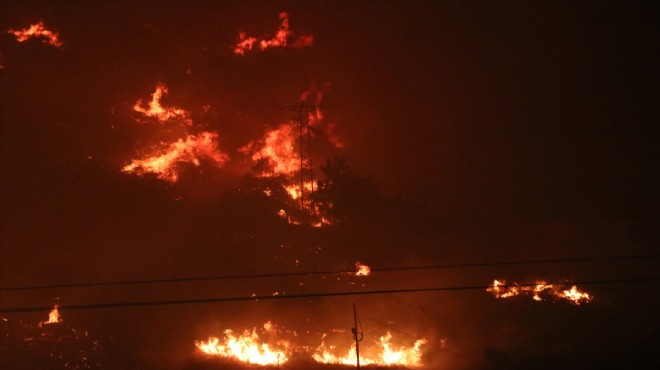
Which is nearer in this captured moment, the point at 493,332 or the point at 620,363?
the point at 620,363

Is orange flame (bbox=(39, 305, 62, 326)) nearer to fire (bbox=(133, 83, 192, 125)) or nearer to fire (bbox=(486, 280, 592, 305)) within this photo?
fire (bbox=(133, 83, 192, 125))

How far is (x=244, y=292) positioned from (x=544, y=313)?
22759 mm

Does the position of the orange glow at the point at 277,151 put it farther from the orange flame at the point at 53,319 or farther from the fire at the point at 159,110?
the orange flame at the point at 53,319

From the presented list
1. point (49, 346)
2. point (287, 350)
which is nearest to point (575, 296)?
point (287, 350)

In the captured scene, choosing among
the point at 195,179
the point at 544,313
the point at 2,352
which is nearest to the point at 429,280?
the point at 544,313

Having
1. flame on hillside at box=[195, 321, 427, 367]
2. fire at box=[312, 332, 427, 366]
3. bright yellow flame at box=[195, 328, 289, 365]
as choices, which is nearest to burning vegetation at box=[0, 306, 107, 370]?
bright yellow flame at box=[195, 328, 289, 365]

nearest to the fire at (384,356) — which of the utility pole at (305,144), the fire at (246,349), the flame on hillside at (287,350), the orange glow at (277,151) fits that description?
the flame on hillside at (287,350)

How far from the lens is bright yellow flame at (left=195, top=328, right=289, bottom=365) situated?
97.9ft

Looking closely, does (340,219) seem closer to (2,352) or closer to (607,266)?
(607,266)

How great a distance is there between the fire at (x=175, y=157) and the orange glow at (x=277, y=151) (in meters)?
2.45

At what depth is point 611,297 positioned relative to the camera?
3438 cm

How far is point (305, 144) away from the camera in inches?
1292

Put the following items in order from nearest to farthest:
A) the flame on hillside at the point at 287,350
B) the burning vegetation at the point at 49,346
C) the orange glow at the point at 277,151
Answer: the flame on hillside at the point at 287,350 → the burning vegetation at the point at 49,346 → the orange glow at the point at 277,151

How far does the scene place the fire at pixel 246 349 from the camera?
29844mm
